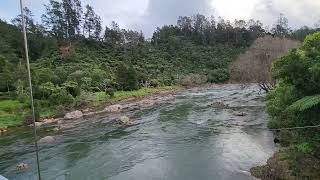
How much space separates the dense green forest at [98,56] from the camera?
48.7m

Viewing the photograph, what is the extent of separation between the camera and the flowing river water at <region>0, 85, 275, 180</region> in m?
20.2

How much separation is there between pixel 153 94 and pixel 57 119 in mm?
25326

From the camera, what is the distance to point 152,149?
25.2 metres

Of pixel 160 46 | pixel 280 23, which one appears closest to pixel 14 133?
pixel 160 46

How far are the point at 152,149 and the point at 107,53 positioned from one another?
70.8m

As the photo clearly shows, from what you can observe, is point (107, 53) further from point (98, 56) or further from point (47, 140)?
point (47, 140)

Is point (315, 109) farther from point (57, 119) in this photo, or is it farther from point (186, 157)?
point (57, 119)

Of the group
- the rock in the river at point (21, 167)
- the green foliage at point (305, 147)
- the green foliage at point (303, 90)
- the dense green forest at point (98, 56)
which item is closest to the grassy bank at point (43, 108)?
the dense green forest at point (98, 56)

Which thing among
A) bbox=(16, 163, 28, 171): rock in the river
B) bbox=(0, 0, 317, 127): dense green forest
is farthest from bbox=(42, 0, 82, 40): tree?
bbox=(16, 163, 28, 171): rock in the river

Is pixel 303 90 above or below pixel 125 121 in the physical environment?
above

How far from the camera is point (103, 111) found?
149ft

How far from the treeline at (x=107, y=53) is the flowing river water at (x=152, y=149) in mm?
16171

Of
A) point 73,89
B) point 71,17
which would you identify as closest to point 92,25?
point 71,17

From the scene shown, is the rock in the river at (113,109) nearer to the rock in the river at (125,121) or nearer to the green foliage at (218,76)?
the rock in the river at (125,121)
